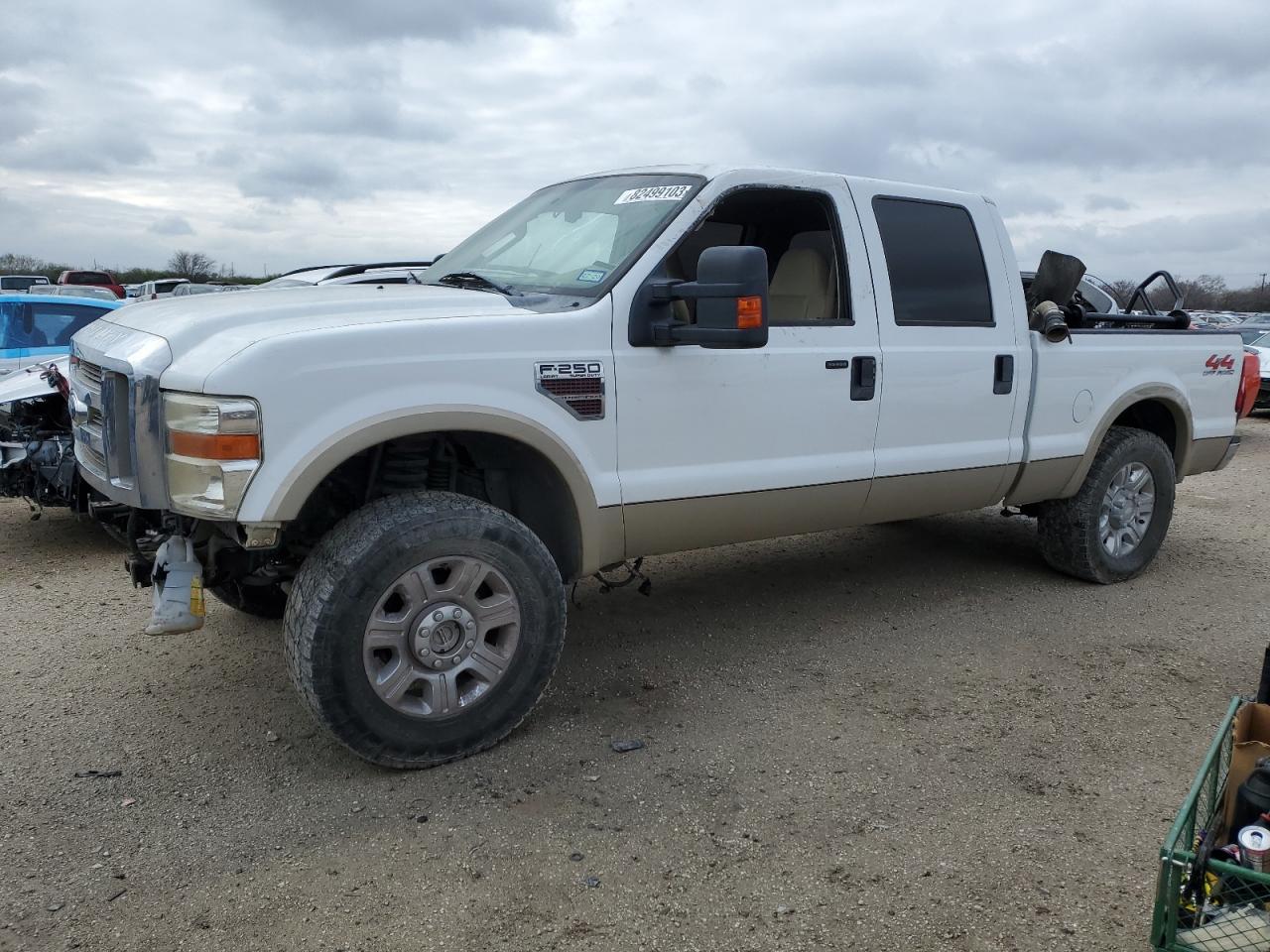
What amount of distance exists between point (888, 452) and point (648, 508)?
127 cm

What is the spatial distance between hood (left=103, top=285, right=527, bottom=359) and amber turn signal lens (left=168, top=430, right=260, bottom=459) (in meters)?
0.26

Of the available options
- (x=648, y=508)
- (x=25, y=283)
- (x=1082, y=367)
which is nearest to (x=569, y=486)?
(x=648, y=508)

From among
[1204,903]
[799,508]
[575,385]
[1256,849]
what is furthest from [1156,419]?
[1204,903]

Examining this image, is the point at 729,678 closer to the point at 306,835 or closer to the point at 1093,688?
the point at 1093,688

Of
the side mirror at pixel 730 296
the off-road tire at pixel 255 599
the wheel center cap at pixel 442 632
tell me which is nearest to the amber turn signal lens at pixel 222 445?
the wheel center cap at pixel 442 632

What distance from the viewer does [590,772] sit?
3580 millimetres

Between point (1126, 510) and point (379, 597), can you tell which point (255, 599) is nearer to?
point (379, 597)

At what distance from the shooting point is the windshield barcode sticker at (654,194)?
13.7 feet

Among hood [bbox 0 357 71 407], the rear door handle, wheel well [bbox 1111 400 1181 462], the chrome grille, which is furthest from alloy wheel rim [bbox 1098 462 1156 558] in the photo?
hood [bbox 0 357 71 407]

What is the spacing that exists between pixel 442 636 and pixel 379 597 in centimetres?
28

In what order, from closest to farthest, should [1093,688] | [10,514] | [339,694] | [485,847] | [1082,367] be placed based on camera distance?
[485,847], [339,694], [1093,688], [1082,367], [10,514]

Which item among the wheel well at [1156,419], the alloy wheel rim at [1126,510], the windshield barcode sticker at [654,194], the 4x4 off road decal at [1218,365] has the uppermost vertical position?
the windshield barcode sticker at [654,194]

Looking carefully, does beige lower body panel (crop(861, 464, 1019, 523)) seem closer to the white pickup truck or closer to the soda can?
the white pickup truck

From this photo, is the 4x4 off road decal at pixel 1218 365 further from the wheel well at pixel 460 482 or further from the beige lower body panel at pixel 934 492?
the wheel well at pixel 460 482
